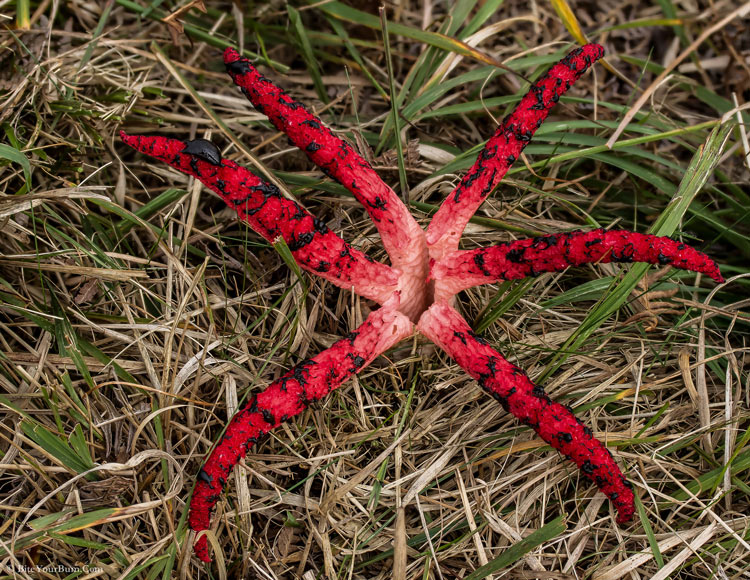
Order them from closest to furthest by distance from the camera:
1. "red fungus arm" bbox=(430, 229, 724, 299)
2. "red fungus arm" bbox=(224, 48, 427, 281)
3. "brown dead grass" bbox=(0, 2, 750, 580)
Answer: "red fungus arm" bbox=(430, 229, 724, 299) → "red fungus arm" bbox=(224, 48, 427, 281) → "brown dead grass" bbox=(0, 2, 750, 580)

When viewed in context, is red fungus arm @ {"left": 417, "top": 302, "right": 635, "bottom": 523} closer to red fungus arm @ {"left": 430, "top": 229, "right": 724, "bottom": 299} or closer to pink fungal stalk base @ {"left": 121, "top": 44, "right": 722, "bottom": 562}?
pink fungal stalk base @ {"left": 121, "top": 44, "right": 722, "bottom": 562}

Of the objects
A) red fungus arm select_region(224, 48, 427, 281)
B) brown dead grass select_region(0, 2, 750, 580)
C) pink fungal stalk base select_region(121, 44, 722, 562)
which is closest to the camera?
pink fungal stalk base select_region(121, 44, 722, 562)

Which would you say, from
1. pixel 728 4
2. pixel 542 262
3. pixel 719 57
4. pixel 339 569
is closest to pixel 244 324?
pixel 339 569

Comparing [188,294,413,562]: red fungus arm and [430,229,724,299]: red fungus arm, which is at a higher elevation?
[430,229,724,299]: red fungus arm

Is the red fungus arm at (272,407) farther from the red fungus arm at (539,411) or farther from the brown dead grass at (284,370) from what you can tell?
the red fungus arm at (539,411)

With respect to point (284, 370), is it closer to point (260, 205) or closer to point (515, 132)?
point (260, 205)

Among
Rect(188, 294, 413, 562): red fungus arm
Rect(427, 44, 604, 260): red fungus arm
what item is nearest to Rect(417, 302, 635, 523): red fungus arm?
Rect(188, 294, 413, 562): red fungus arm

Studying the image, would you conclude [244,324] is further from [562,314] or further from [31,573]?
[562,314]
